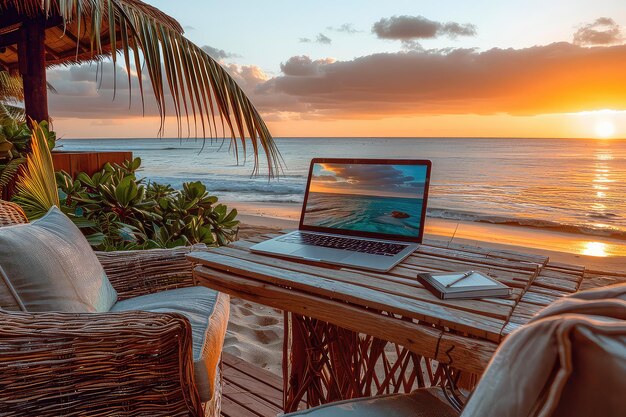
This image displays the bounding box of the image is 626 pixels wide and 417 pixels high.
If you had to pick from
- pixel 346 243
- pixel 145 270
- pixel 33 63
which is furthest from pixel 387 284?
pixel 33 63

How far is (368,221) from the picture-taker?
1455 millimetres

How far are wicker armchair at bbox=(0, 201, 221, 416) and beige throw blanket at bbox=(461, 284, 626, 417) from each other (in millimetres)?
878

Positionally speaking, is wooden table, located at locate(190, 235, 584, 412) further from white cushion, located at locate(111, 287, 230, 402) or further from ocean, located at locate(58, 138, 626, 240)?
ocean, located at locate(58, 138, 626, 240)

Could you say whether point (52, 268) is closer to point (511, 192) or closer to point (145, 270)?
point (145, 270)

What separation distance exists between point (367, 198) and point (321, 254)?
30cm

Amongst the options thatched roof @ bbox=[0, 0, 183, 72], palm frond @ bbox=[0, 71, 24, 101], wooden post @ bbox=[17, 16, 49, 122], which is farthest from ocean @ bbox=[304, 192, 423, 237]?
palm frond @ bbox=[0, 71, 24, 101]

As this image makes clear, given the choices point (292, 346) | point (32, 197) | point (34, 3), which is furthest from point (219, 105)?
point (34, 3)

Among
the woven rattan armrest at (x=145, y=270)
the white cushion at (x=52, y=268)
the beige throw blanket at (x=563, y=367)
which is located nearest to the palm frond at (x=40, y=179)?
the woven rattan armrest at (x=145, y=270)

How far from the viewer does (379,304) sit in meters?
0.91

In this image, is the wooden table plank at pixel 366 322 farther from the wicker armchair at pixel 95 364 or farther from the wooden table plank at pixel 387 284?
the wicker armchair at pixel 95 364

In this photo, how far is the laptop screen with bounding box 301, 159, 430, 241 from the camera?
4.56 ft

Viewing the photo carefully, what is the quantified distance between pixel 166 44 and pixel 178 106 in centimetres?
35

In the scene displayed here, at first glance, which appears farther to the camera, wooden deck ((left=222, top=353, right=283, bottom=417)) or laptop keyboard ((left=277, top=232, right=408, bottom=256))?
wooden deck ((left=222, top=353, right=283, bottom=417))

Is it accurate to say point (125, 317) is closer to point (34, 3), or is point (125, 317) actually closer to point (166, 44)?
point (166, 44)
